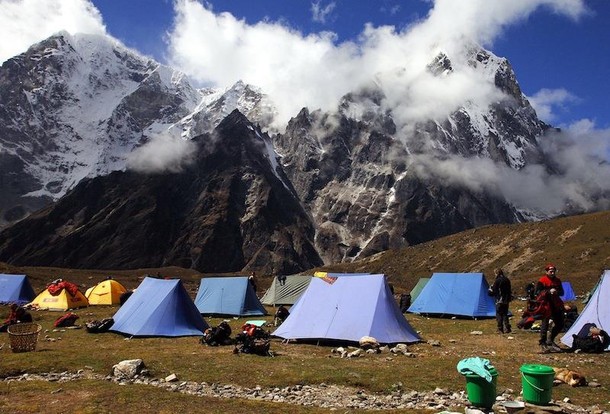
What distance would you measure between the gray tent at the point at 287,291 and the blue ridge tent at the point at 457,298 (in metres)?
12.6

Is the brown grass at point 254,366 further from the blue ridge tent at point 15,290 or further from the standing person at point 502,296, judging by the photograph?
the blue ridge tent at point 15,290

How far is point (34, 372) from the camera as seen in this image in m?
18.1

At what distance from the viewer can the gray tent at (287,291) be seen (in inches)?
2010

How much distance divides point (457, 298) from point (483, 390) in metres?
27.7

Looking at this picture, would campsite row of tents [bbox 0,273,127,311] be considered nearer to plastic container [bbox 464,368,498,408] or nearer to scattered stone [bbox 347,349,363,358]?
scattered stone [bbox 347,349,363,358]

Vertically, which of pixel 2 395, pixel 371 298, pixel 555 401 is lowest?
pixel 2 395

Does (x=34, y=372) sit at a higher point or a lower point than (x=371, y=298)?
lower

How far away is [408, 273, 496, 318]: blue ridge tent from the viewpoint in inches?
1517

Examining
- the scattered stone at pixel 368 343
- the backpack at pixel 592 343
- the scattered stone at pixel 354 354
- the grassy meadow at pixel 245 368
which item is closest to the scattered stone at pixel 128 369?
the grassy meadow at pixel 245 368

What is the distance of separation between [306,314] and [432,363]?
8474 mm

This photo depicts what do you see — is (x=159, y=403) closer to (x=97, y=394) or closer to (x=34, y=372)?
(x=97, y=394)

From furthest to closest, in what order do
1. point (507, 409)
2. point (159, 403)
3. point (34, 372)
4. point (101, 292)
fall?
1. point (101, 292)
2. point (34, 372)
3. point (159, 403)
4. point (507, 409)

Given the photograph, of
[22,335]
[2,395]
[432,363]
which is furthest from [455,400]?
[22,335]

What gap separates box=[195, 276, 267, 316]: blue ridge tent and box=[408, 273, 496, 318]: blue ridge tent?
1235 cm
